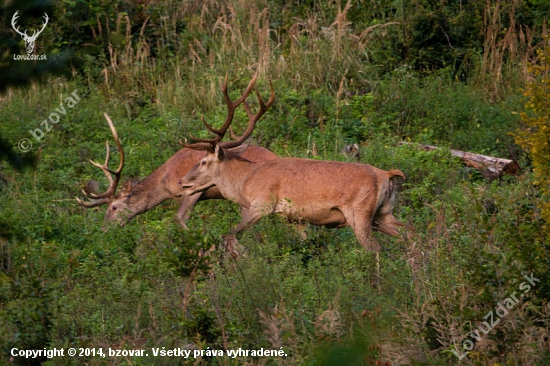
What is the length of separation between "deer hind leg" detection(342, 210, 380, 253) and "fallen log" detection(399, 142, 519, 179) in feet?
9.36

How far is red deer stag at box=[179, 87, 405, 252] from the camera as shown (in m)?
9.03

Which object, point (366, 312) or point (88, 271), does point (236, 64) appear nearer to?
point (88, 271)

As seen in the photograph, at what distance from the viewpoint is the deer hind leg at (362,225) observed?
353 inches

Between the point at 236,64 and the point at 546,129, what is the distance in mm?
10270

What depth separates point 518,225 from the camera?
221 inches

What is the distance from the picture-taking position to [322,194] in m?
9.22

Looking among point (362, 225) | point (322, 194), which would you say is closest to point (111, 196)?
point (322, 194)

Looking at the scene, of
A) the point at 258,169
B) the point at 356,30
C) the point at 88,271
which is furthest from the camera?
the point at 356,30

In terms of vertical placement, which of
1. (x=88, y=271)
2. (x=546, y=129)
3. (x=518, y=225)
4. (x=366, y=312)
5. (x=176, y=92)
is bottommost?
(x=176, y=92)

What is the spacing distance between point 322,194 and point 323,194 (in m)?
0.01

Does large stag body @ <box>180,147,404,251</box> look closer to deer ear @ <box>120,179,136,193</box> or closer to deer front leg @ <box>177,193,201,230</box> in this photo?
deer front leg @ <box>177,193,201,230</box>

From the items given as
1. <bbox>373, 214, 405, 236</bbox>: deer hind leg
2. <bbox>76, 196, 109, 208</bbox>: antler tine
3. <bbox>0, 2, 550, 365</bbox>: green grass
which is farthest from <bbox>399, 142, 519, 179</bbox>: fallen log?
<bbox>76, 196, 109, 208</bbox>: antler tine

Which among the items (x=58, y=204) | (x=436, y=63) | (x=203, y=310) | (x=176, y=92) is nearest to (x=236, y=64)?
(x=176, y=92)

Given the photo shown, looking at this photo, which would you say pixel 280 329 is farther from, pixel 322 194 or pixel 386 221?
pixel 386 221
